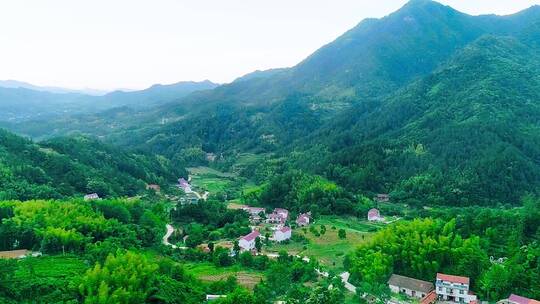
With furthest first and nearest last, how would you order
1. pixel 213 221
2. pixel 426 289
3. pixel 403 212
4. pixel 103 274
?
pixel 403 212 < pixel 213 221 < pixel 426 289 < pixel 103 274

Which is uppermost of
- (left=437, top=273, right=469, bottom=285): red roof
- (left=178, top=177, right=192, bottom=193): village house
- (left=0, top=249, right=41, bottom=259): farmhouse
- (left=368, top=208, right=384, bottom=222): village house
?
(left=0, top=249, right=41, bottom=259): farmhouse

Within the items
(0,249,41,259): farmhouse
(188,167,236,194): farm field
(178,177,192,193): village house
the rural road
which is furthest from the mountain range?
(0,249,41,259): farmhouse

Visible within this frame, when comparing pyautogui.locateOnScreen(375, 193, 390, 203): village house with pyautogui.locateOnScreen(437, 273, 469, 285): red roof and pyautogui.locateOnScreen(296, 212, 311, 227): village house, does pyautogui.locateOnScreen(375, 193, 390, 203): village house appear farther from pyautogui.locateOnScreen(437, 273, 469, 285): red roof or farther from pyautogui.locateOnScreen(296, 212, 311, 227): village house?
pyautogui.locateOnScreen(437, 273, 469, 285): red roof

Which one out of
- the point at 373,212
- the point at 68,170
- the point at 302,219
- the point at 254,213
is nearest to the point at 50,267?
the point at 302,219

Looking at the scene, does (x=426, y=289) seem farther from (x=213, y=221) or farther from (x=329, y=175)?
(x=329, y=175)

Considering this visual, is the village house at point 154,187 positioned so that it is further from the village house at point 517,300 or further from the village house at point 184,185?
the village house at point 517,300

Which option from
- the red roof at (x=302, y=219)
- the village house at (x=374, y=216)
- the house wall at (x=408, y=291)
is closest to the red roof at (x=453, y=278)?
the house wall at (x=408, y=291)

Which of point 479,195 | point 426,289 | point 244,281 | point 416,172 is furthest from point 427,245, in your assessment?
point 416,172

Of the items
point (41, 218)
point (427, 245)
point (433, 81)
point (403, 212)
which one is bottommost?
point (403, 212)
